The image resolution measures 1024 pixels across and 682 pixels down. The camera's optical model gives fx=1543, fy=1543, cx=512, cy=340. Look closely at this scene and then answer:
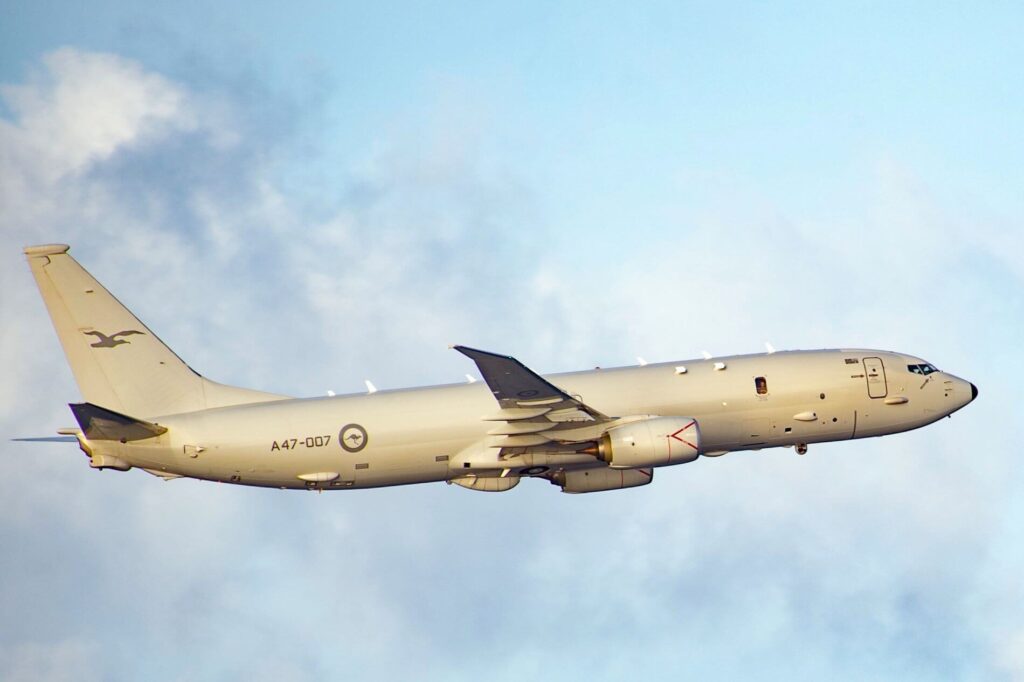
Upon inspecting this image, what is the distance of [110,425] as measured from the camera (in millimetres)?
60219

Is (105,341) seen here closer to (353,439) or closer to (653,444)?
(353,439)

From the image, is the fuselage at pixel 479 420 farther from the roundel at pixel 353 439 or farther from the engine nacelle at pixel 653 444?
the engine nacelle at pixel 653 444

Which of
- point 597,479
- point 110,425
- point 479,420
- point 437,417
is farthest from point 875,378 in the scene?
point 110,425

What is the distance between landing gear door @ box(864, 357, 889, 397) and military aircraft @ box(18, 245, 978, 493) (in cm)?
9

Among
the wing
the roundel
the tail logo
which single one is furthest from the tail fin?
the wing

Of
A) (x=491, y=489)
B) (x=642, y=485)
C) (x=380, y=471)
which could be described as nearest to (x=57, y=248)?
(x=380, y=471)

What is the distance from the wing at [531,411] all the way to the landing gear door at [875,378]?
40.8 ft

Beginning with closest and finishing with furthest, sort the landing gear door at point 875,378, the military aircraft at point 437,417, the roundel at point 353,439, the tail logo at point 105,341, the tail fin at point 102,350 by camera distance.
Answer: the military aircraft at point 437,417 → the roundel at point 353,439 → the tail fin at point 102,350 → the tail logo at point 105,341 → the landing gear door at point 875,378

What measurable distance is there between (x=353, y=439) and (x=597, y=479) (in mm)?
10977

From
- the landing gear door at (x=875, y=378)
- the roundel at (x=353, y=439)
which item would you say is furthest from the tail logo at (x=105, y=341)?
the landing gear door at (x=875, y=378)

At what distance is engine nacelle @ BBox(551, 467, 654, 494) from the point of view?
217 feet

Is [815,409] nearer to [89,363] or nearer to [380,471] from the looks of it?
[380,471]

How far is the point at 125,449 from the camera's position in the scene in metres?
61.3

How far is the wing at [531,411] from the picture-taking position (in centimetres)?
5919
